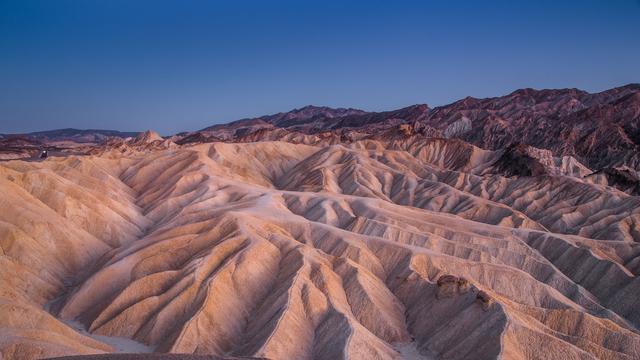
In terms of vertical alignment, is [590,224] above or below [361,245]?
below

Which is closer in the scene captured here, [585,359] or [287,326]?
[585,359]

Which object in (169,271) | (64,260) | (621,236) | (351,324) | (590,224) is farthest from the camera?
(590,224)

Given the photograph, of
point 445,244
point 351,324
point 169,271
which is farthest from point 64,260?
point 445,244

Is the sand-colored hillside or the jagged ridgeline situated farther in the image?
the jagged ridgeline

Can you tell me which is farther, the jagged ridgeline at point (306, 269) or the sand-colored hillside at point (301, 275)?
the jagged ridgeline at point (306, 269)

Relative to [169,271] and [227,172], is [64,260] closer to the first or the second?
[169,271]

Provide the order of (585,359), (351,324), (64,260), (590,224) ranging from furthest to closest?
(590,224)
(64,260)
(351,324)
(585,359)

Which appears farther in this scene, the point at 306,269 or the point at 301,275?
the point at 306,269
